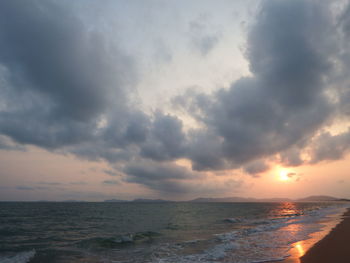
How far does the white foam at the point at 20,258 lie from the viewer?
15.2 m

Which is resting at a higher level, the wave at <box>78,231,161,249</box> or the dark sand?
the dark sand

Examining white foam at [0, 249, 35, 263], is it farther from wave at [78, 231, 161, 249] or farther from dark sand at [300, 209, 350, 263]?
dark sand at [300, 209, 350, 263]

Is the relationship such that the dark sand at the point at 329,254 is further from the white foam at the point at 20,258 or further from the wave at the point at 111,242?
the white foam at the point at 20,258

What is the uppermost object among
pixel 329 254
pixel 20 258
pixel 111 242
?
pixel 329 254

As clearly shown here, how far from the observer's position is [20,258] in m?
15.8

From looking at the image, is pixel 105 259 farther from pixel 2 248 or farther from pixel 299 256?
pixel 299 256

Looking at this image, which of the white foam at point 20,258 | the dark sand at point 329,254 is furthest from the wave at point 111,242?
the dark sand at point 329,254

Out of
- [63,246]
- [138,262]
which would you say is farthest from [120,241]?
[138,262]

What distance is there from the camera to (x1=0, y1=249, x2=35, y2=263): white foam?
49.9ft

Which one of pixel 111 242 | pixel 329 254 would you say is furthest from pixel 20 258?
pixel 329 254

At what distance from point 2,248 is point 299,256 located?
23180mm

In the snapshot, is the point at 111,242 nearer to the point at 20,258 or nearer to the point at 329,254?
the point at 20,258

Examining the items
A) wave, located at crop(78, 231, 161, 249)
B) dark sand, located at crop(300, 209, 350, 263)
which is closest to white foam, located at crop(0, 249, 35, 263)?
wave, located at crop(78, 231, 161, 249)

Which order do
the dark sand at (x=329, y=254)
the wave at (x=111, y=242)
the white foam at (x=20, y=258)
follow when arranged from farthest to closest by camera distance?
1. the wave at (x=111, y=242)
2. the white foam at (x=20, y=258)
3. the dark sand at (x=329, y=254)
